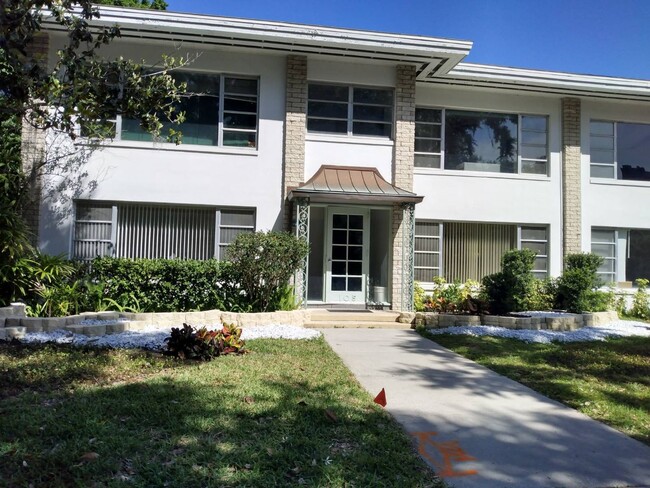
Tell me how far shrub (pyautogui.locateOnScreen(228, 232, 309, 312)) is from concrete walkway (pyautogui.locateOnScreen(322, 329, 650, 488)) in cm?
301

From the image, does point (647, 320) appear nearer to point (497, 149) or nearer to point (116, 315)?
point (497, 149)

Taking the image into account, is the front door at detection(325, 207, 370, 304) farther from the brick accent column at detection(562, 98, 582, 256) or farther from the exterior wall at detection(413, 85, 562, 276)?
the brick accent column at detection(562, 98, 582, 256)

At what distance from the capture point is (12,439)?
372 cm

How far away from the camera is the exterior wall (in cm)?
1275

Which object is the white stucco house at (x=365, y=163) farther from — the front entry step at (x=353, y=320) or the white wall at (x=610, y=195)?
Answer: the front entry step at (x=353, y=320)

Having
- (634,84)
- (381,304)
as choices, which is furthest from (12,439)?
(634,84)

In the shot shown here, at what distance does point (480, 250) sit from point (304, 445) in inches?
411

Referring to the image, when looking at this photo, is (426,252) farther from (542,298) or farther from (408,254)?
(542,298)

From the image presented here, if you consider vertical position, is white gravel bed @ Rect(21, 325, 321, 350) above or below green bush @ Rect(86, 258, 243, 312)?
below

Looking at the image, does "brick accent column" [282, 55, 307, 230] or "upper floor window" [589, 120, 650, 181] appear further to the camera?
"upper floor window" [589, 120, 650, 181]

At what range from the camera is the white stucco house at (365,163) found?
10977 millimetres

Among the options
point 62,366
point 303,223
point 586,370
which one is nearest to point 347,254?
point 303,223

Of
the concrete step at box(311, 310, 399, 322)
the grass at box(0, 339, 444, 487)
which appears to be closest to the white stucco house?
the concrete step at box(311, 310, 399, 322)

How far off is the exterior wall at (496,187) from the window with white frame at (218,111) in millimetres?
4480
